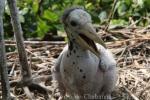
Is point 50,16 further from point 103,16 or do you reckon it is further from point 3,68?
point 3,68

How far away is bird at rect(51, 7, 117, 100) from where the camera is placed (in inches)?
133

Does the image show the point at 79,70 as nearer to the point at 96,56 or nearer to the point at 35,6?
the point at 96,56

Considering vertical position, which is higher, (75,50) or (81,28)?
(81,28)

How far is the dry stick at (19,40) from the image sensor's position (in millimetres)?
3986

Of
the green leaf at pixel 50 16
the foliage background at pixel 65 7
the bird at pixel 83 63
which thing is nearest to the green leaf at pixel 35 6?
the foliage background at pixel 65 7

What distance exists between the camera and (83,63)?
11.5ft

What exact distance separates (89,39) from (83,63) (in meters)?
0.15

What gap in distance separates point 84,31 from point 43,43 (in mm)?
1494

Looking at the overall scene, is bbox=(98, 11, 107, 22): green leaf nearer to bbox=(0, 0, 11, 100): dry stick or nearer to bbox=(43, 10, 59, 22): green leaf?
bbox=(43, 10, 59, 22): green leaf

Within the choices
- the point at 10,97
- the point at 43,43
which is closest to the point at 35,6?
the point at 43,43

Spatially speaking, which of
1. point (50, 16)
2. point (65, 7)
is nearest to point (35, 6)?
point (65, 7)

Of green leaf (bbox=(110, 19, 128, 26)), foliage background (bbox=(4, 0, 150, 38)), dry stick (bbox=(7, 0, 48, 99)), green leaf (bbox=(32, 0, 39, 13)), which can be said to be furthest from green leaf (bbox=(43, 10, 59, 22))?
dry stick (bbox=(7, 0, 48, 99))

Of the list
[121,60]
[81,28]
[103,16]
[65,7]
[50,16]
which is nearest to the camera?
[81,28]

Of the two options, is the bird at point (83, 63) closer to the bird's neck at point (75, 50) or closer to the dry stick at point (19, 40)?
the bird's neck at point (75, 50)
